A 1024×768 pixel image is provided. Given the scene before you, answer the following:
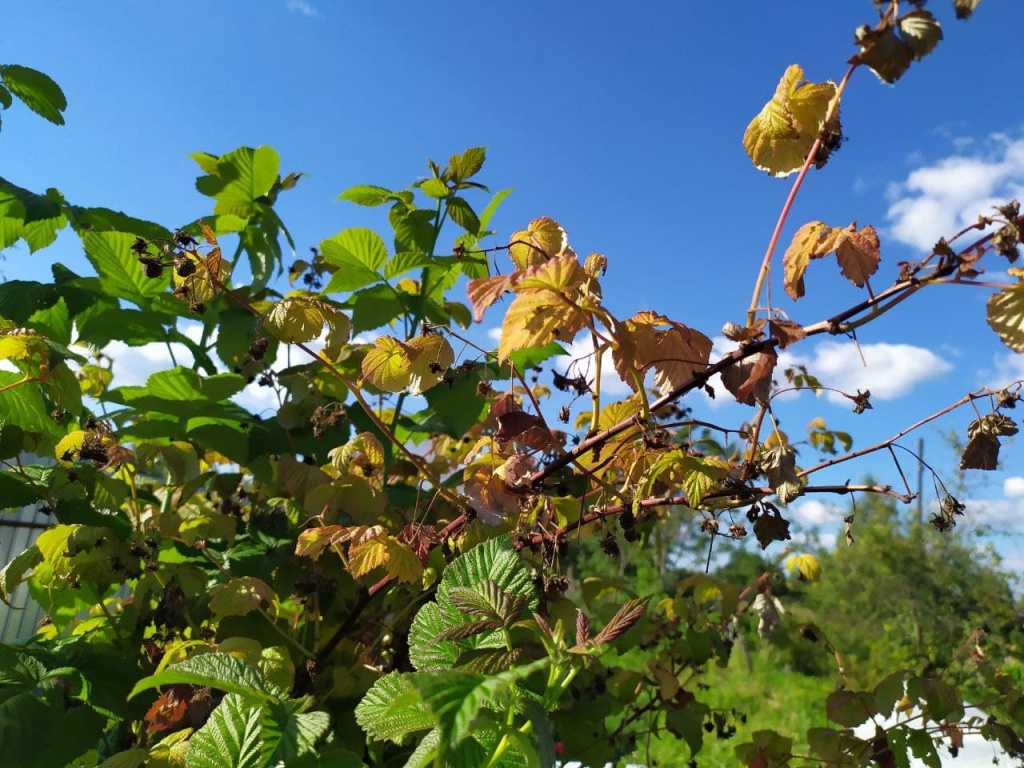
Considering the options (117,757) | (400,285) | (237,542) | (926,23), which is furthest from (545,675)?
(400,285)

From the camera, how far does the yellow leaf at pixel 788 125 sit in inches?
34.3

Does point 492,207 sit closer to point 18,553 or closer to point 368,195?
point 368,195

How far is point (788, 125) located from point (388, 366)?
0.65 m

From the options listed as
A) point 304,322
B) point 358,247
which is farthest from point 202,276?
point 358,247

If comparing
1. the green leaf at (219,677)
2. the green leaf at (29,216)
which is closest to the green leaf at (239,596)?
the green leaf at (219,677)

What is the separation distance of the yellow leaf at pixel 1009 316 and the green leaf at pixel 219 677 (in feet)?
2.83

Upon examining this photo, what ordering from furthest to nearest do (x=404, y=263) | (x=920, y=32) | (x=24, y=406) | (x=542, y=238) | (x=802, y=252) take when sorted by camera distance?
(x=404, y=263), (x=24, y=406), (x=542, y=238), (x=802, y=252), (x=920, y=32)

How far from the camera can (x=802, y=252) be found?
88cm

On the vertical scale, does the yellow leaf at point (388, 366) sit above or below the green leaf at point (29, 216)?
below

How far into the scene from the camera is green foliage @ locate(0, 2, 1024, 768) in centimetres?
76

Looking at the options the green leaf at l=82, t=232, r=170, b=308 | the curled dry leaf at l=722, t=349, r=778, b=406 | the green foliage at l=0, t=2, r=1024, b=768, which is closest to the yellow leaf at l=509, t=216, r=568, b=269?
the green foliage at l=0, t=2, r=1024, b=768

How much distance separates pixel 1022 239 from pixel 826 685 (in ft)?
28.2

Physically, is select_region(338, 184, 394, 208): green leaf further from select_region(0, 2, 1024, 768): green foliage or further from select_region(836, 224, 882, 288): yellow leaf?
select_region(836, 224, 882, 288): yellow leaf

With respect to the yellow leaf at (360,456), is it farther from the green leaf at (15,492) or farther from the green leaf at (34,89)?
the green leaf at (34,89)
